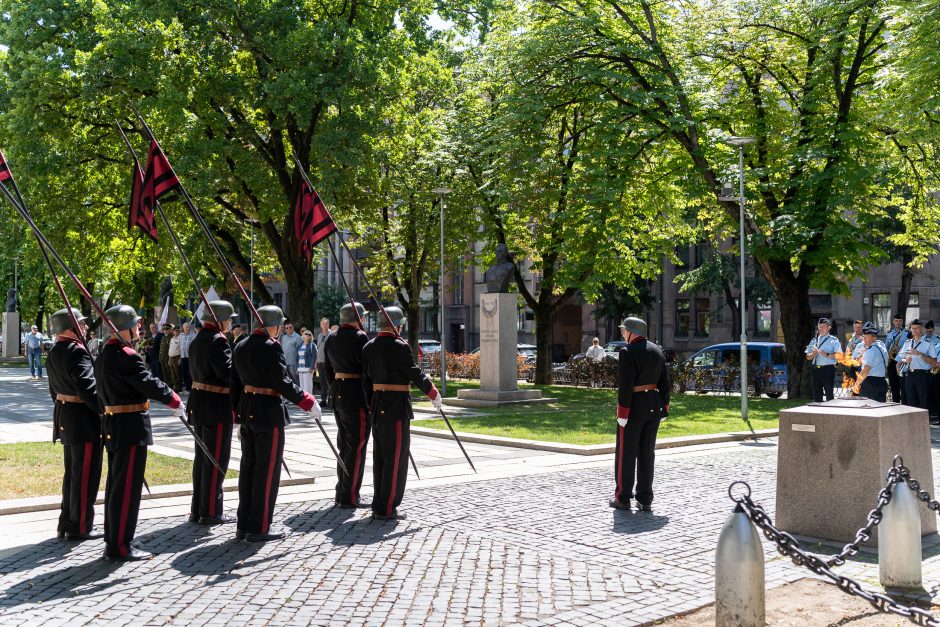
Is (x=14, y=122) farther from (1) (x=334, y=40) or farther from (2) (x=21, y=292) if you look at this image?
(2) (x=21, y=292)

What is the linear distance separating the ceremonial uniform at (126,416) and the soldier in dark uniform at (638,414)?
4.37 metres

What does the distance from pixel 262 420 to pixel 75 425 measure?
5.04 ft

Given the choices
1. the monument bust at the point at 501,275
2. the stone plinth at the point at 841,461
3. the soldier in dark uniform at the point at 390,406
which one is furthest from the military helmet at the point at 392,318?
the monument bust at the point at 501,275

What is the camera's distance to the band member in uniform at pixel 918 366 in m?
18.5

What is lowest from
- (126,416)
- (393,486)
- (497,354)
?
(393,486)

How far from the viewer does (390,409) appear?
30.9 feet

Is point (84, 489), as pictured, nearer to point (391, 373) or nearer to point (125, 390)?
point (125, 390)

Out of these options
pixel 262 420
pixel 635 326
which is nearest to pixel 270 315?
pixel 262 420

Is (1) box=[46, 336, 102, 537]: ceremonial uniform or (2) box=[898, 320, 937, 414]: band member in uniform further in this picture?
(2) box=[898, 320, 937, 414]: band member in uniform

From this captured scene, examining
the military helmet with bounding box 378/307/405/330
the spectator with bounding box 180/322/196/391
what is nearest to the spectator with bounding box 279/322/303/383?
the spectator with bounding box 180/322/196/391

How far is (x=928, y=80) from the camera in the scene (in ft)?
59.9

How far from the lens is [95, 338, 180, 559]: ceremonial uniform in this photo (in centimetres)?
764

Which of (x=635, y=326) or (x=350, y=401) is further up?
(x=635, y=326)

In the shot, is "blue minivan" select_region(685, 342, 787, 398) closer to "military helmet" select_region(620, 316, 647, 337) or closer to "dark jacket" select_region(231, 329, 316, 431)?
"military helmet" select_region(620, 316, 647, 337)
